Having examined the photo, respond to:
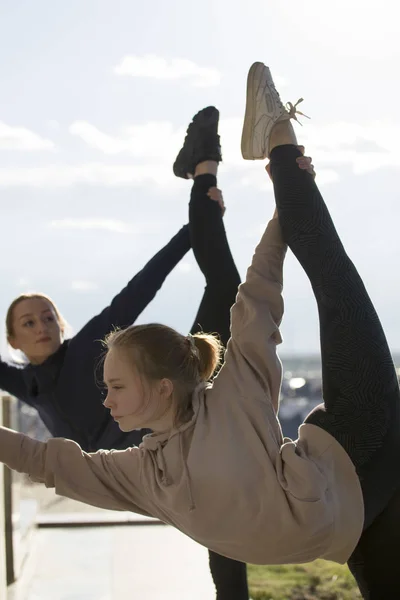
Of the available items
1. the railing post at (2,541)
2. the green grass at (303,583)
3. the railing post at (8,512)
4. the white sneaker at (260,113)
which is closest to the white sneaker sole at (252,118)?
the white sneaker at (260,113)

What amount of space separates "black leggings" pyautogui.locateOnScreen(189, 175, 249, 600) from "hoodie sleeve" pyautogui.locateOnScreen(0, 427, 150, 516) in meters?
0.80

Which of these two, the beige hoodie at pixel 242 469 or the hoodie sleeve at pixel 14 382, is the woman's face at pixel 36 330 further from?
the beige hoodie at pixel 242 469

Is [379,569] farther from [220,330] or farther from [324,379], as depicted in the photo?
[220,330]

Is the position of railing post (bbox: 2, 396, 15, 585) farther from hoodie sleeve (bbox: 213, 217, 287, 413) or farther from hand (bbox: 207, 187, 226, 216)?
hoodie sleeve (bbox: 213, 217, 287, 413)

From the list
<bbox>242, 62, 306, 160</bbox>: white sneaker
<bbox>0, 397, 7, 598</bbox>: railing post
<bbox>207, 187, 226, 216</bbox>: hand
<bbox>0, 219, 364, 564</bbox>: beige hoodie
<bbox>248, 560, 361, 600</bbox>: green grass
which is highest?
<bbox>242, 62, 306, 160</bbox>: white sneaker

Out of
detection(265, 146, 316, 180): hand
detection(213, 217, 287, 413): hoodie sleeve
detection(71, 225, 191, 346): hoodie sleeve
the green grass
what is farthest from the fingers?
the green grass

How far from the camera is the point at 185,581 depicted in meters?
4.66

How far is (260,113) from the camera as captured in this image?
2.68 metres

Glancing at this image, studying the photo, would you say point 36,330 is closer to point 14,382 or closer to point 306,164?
point 14,382

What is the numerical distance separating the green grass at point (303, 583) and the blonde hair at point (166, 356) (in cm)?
300

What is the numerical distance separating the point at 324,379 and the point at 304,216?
1.45ft

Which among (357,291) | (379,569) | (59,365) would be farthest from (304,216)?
(59,365)

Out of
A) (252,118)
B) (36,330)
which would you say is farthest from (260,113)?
(36,330)

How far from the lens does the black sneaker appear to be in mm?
3385
